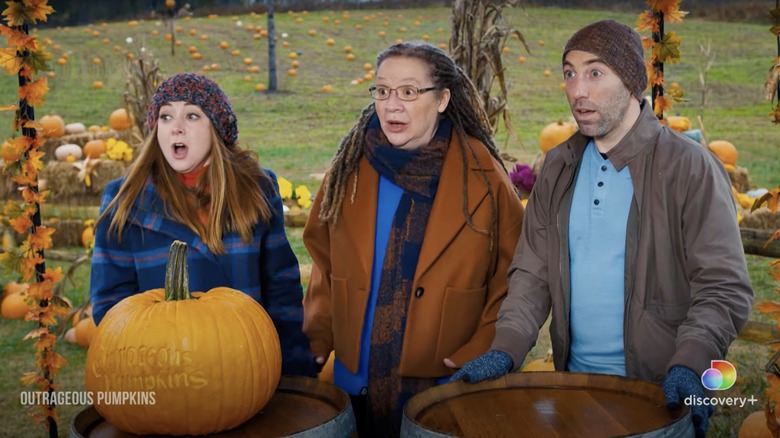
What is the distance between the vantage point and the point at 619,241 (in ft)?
9.20

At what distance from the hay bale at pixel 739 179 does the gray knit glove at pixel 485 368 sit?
6110 mm

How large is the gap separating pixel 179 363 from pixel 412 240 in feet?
3.50

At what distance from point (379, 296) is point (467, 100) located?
0.75m

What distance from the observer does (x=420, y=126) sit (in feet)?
10.7

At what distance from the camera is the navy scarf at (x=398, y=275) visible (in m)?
3.25

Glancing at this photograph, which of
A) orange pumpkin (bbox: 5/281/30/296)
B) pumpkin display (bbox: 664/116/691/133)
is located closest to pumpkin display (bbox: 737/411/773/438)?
pumpkin display (bbox: 664/116/691/133)

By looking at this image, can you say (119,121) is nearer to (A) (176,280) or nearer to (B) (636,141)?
(A) (176,280)

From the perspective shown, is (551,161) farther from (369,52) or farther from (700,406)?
(369,52)

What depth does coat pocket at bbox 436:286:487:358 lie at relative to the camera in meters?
3.21

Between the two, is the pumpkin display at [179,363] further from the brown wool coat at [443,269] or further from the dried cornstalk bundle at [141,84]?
the dried cornstalk bundle at [141,84]

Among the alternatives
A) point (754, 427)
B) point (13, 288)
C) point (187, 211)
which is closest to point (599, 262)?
point (187, 211)

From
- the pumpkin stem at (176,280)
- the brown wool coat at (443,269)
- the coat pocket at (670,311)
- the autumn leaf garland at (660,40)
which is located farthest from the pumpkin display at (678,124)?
the pumpkin stem at (176,280)

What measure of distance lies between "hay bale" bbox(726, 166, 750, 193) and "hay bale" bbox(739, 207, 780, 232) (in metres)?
0.61

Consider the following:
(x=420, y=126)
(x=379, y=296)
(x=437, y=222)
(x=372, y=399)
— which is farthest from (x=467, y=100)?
(x=372, y=399)
